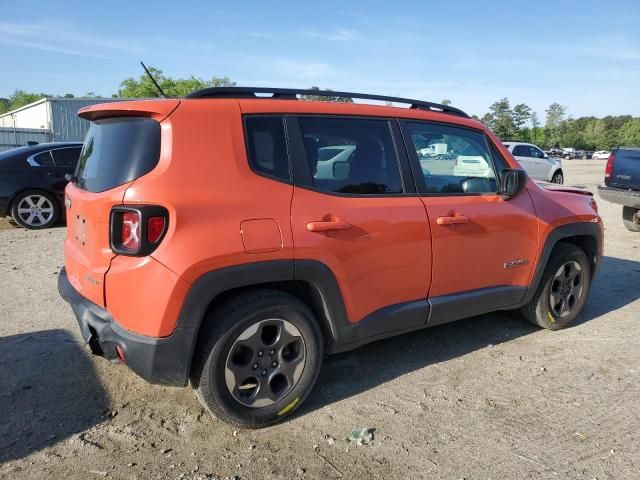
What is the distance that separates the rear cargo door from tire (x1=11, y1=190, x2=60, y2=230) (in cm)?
1005

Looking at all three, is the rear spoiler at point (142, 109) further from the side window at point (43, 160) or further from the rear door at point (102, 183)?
the side window at point (43, 160)

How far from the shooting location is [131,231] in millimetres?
2586

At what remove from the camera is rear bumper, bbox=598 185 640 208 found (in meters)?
8.81

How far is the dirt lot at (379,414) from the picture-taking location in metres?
2.62

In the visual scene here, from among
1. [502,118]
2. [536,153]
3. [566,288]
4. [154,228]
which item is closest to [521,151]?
[536,153]

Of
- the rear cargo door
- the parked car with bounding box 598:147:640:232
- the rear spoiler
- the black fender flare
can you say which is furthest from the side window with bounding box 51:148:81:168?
the rear cargo door

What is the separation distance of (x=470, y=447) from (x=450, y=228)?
1.42 metres

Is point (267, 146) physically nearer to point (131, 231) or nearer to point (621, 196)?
point (131, 231)

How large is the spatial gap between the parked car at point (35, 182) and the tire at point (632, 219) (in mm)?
10192

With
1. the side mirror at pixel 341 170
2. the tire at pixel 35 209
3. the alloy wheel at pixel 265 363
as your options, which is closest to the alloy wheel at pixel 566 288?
the side mirror at pixel 341 170

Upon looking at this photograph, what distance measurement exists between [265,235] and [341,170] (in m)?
0.74

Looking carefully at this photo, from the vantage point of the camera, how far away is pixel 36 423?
9.63 feet

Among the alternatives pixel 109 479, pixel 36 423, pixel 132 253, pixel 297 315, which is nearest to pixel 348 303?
pixel 297 315

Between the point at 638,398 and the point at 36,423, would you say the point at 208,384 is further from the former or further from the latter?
the point at 638,398
